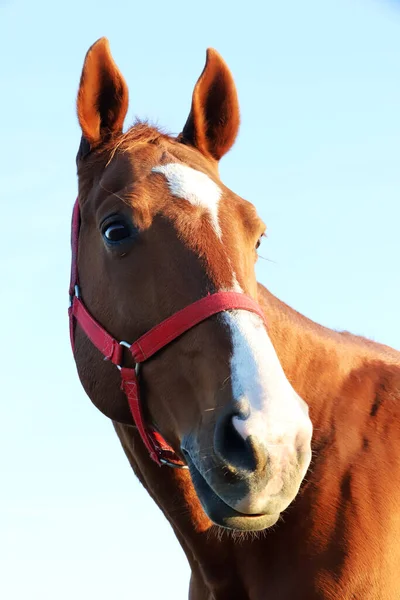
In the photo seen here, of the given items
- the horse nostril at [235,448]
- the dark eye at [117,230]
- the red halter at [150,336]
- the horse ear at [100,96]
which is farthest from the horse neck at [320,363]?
the horse ear at [100,96]

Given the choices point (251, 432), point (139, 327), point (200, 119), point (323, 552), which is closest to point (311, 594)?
point (323, 552)

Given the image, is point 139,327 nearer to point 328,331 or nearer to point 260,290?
point 260,290

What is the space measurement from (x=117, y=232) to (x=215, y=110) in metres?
1.65

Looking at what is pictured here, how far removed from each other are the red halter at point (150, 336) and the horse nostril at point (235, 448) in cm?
65

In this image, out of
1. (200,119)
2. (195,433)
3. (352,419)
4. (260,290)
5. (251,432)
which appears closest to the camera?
(251,432)

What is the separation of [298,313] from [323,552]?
1.70 m

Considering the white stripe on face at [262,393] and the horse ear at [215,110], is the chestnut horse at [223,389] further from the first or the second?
the horse ear at [215,110]

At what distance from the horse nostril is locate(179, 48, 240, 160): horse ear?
8.44 feet

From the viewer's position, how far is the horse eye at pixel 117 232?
481 centimetres

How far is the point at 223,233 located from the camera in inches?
182

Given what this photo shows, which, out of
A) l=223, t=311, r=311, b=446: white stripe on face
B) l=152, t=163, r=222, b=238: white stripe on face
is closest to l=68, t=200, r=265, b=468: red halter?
l=223, t=311, r=311, b=446: white stripe on face

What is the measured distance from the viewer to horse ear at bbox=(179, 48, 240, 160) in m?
5.89

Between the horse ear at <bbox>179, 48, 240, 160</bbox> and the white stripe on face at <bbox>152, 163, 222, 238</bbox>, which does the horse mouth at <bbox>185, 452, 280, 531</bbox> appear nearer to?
the white stripe on face at <bbox>152, 163, 222, 238</bbox>

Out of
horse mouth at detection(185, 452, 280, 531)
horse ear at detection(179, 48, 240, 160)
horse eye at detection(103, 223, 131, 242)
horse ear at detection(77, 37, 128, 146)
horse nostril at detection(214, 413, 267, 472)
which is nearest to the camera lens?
horse nostril at detection(214, 413, 267, 472)
